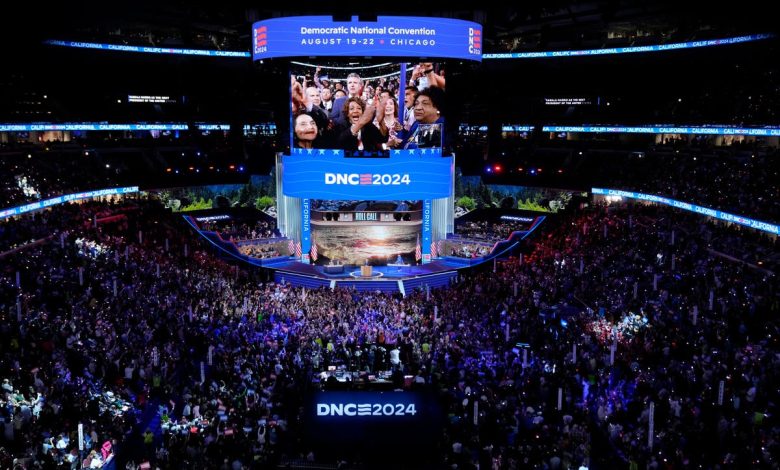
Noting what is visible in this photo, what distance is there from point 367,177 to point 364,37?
7201 mm

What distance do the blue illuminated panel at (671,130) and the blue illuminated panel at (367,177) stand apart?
11.8 meters

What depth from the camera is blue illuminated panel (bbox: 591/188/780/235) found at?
2707cm

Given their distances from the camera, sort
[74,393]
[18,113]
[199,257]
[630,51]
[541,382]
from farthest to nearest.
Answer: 1. [630,51]
2. [18,113]
3. [199,257]
4. [541,382]
5. [74,393]

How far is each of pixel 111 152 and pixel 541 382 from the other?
35.2 m

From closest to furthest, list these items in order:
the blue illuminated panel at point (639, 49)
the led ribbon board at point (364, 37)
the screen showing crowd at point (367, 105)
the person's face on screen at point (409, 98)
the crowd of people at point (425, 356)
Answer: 1. the crowd of people at point (425, 356)
2. the led ribbon board at point (364, 37)
3. the blue illuminated panel at point (639, 49)
4. the screen showing crowd at point (367, 105)
5. the person's face on screen at point (409, 98)

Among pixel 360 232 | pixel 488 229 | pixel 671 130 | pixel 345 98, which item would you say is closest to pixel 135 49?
pixel 345 98

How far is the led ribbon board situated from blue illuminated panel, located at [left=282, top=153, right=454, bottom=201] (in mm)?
5491

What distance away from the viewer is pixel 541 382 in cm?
1928

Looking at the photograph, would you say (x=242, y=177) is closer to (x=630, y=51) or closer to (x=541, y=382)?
(x=630, y=51)

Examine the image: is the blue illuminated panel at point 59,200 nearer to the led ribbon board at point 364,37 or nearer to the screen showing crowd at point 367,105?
the screen showing crowd at point 367,105

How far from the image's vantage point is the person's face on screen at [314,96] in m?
38.5

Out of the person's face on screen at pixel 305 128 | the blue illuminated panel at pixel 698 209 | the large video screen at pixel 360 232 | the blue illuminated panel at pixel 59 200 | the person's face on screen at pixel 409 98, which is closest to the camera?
the blue illuminated panel at pixel 698 209

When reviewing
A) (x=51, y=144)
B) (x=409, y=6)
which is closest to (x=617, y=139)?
(x=409, y=6)

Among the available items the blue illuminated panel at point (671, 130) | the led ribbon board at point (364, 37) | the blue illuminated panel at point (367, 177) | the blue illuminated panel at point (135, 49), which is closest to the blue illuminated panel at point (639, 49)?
the blue illuminated panel at point (671, 130)
